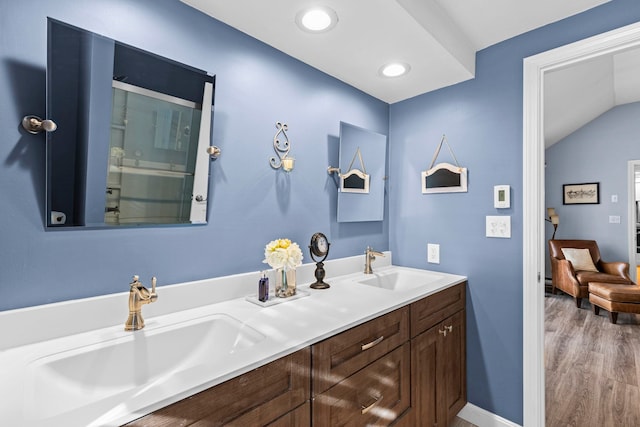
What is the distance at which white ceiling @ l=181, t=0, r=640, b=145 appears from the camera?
1.30 meters

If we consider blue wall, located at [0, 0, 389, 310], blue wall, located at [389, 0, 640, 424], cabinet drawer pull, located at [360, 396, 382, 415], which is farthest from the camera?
blue wall, located at [389, 0, 640, 424]

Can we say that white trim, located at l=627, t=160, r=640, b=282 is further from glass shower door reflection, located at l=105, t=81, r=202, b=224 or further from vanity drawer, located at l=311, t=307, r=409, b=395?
glass shower door reflection, located at l=105, t=81, r=202, b=224

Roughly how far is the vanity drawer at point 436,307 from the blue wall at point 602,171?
450 cm

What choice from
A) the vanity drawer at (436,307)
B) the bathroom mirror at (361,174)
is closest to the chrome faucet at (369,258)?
the bathroom mirror at (361,174)

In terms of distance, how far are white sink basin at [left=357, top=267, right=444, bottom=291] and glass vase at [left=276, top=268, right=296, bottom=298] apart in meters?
0.63

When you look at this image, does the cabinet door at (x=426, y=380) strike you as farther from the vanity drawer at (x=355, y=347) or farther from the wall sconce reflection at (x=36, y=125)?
the wall sconce reflection at (x=36, y=125)

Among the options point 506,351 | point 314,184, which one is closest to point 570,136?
point 506,351

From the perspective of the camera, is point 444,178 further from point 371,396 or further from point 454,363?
point 371,396

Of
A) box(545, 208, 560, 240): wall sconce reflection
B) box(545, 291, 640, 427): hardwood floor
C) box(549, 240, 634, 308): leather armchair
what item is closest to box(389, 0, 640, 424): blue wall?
Answer: box(545, 291, 640, 427): hardwood floor

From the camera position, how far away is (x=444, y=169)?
6.60 feet

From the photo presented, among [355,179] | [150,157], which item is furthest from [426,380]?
[150,157]

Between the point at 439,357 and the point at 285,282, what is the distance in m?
0.95

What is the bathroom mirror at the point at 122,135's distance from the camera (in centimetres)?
96

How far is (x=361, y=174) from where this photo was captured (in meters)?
2.06
